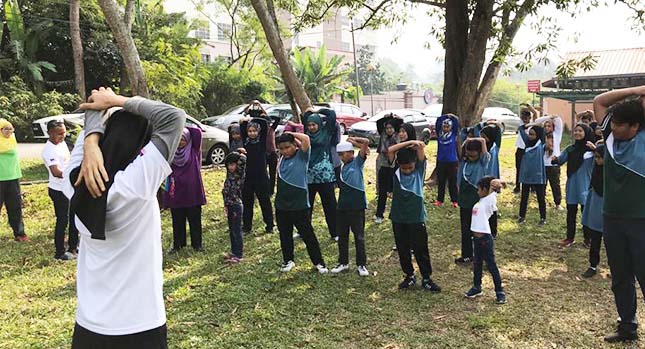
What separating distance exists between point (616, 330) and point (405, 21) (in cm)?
892

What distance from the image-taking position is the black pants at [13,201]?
22.9 ft

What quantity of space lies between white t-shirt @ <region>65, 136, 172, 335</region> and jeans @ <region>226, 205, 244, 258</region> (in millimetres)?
3891

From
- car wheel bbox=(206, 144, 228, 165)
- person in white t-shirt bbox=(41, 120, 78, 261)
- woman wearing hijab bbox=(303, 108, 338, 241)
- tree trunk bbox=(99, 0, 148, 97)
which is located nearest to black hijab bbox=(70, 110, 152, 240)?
woman wearing hijab bbox=(303, 108, 338, 241)

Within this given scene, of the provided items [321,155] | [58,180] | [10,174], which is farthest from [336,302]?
[10,174]

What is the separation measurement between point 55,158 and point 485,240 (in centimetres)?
497

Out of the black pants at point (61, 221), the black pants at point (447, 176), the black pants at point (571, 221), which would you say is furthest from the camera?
the black pants at point (447, 176)

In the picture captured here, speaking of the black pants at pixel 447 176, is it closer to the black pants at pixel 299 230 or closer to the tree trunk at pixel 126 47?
the black pants at pixel 299 230

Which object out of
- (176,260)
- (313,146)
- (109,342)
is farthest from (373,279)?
(109,342)

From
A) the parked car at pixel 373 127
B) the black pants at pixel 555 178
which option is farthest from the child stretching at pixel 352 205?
the parked car at pixel 373 127

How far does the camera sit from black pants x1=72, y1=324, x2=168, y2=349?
207 centimetres

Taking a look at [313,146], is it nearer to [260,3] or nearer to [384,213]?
[384,213]

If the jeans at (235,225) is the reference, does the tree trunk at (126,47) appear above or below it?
above

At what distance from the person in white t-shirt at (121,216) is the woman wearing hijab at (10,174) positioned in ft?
18.5

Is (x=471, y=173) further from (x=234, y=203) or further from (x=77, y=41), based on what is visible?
(x=77, y=41)
